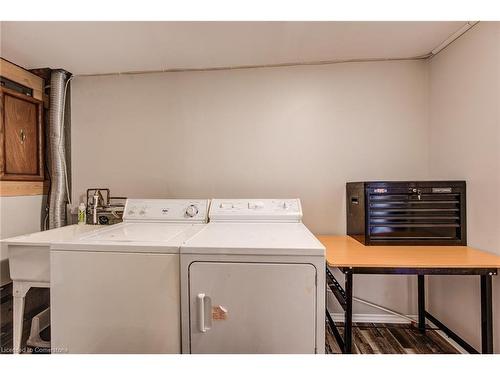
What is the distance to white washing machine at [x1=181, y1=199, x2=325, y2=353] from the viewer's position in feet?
3.76

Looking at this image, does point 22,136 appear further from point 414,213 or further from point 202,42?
point 414,213

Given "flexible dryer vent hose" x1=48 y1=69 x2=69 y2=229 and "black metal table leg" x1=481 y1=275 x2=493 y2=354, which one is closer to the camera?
"black metal table leg" x1=481 y1=275 x2=493 y2=354

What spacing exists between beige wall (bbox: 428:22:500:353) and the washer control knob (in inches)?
77.7

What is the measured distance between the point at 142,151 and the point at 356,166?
1.96m

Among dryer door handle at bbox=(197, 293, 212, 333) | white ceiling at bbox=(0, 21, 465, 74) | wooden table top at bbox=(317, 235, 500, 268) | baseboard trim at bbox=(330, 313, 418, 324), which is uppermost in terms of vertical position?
white ceiling at bbox=(0, 21, 465, 74)

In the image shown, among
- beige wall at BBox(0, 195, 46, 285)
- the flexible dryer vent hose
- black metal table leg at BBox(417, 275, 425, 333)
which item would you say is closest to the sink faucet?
the flexible dryer vent hose

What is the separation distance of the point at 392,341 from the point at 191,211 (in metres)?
1.87

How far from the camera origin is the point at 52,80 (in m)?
2.13

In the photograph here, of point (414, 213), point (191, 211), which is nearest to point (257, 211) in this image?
point (191, 211)

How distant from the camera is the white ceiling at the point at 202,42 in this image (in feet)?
5.20

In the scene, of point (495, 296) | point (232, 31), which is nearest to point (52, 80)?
point (232, 31)

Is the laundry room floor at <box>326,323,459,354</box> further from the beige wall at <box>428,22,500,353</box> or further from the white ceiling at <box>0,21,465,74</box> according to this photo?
the white ceiling at <box>0,21,465,74</box>

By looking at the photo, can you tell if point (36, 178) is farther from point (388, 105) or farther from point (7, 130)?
point (388, 105)
